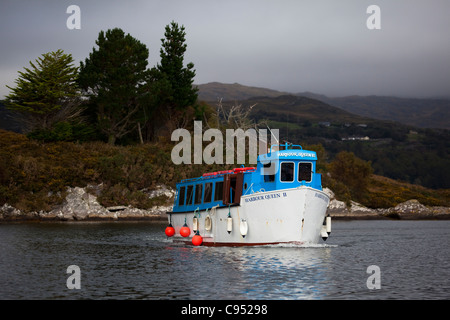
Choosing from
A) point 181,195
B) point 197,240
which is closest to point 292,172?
point 197,240

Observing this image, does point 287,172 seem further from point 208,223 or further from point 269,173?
point 208,223

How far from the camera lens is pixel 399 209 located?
97.2 metres

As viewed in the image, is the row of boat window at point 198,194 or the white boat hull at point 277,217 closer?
the white boat hull at point 277,217

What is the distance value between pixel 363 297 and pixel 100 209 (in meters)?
53.7

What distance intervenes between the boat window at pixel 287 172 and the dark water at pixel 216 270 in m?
4.34

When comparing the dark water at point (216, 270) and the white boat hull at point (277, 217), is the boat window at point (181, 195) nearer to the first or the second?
the dark water at point (216, 270)

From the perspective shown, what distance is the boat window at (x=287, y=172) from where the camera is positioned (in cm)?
3494

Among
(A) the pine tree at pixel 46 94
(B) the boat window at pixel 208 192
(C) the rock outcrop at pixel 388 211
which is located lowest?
(C) the rock outcrop at pixel 388 211

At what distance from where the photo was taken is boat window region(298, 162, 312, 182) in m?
35.0

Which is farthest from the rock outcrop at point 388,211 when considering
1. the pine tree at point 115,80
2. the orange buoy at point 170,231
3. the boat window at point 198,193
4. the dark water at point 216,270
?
the orange buoy at point 170,231

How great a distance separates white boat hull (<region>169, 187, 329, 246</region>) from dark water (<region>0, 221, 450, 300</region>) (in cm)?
89

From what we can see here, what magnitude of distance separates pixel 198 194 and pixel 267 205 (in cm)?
1041
